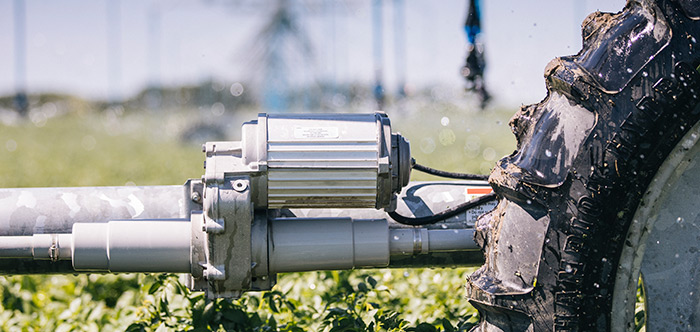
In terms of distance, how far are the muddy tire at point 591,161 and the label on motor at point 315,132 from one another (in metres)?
0.36

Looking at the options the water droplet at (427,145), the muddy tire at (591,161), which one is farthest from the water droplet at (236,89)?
the muddy tire at (591,161)

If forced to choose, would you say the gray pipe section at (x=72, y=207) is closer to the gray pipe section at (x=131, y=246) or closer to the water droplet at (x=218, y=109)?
the gray pipe section at (x=131, y=246)

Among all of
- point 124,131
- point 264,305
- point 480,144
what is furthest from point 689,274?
point 124,131

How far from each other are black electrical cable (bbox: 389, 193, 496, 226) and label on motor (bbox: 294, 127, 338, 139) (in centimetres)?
30

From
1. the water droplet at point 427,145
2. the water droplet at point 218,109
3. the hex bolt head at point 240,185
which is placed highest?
the hex bolt head at point 240,185

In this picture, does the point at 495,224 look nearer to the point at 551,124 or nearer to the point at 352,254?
the point at 551,124

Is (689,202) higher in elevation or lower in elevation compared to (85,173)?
higher

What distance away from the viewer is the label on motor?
61.9 inches

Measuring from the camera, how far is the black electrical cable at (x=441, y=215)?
5.86ft

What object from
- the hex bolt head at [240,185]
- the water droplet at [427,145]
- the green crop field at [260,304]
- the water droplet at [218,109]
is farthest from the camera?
the water droplet at [218,109]

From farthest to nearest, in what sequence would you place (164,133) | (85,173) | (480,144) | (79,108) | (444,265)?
(79,108)
(164,133)
(480,144)
(85,173)
(444,265)

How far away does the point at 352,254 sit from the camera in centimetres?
166

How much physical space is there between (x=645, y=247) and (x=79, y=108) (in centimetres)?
5200

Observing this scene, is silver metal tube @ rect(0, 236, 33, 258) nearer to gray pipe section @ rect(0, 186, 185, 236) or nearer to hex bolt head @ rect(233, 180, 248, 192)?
gray pipe section @ rect(0, 186, 185, 236)
